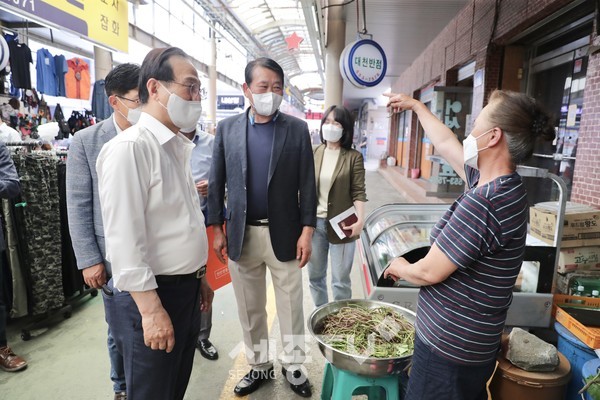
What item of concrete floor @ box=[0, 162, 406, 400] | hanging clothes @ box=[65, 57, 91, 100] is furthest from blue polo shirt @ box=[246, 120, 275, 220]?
hanging clothes @ box=[65, 57, 91, 100]

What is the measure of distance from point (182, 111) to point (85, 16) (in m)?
3.59

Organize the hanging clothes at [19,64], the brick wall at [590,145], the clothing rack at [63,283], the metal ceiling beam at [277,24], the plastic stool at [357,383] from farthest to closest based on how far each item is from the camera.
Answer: the metal ceiling beam at [277,24]
the hanging clothes at [19,64]
the brick wall at [590,145]
the clothing rack at [63,283]
the plastic stool at [357,383]

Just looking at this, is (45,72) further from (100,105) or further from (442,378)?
(442,378)

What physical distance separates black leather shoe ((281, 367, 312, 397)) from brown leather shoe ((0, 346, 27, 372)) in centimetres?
190

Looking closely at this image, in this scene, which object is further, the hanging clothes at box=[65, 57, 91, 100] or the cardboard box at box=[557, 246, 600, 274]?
the hanging clothes at box=[65, 57, 91, 100]

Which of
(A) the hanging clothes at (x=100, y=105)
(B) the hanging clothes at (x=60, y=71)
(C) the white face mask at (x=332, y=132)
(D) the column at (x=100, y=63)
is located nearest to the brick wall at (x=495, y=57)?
(C) the white face mask at (x=332, y=132)

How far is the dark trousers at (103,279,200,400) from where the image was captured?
1.46 m

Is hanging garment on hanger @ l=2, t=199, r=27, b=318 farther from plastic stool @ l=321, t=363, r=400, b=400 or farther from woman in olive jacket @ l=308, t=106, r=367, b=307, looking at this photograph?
plastic stool @ l=321, t=363, r=400, b=400

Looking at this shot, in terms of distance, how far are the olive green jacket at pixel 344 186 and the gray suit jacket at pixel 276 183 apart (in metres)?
0.61

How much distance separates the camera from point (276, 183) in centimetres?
234

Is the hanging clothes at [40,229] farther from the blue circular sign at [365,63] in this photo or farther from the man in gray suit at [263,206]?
the blue circular sign at [365,63]

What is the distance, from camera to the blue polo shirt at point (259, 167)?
235cm

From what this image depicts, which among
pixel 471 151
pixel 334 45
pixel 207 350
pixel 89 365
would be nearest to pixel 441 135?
pixel 471 151

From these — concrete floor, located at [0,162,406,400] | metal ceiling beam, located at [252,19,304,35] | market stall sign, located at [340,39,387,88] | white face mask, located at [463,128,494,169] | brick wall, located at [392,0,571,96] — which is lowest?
concrete floor, located at [0,162,406,400]
